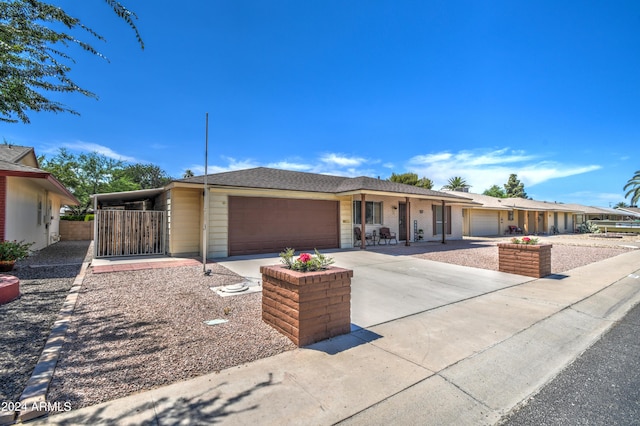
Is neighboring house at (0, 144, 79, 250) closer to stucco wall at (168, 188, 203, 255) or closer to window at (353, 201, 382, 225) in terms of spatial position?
stucco wall at (168, 188, 203, 255)

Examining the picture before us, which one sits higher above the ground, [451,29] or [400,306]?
[451,29]

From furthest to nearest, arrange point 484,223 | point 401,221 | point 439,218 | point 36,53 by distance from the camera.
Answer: point 484,223 → point 439,218 → point 401,221 → point 36,53

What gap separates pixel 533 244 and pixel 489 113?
9397 millimetres

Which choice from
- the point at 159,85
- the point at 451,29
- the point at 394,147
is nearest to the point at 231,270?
the point at 159,85

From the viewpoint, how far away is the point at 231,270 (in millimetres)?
8172

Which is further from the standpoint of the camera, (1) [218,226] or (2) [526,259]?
(1) [218,226]

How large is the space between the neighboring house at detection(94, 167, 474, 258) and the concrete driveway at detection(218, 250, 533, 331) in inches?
52.9

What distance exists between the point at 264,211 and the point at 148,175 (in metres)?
40.3

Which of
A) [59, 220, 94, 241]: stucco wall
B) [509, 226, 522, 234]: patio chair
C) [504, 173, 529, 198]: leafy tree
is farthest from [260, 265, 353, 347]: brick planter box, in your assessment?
[504, 173, 529, 198]: leafy tree

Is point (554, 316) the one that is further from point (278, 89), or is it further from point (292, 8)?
point (278, 89)

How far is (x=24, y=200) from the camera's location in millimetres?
11031

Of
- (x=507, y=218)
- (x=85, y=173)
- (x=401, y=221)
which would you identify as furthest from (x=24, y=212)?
(x=507, y=218)

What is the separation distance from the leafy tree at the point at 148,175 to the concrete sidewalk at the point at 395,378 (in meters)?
44.5

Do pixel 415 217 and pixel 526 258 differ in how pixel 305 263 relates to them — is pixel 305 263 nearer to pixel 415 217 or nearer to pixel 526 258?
pixel 526 258
